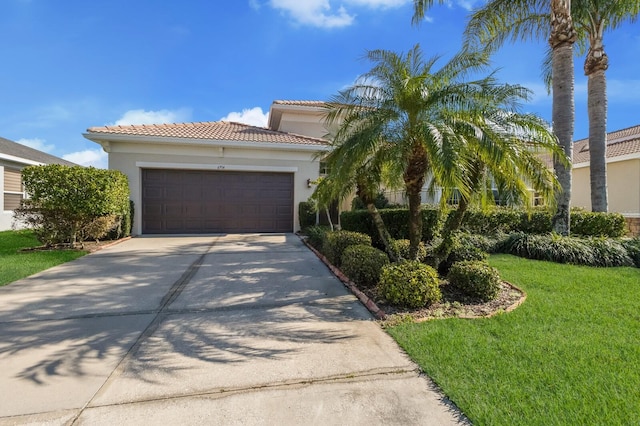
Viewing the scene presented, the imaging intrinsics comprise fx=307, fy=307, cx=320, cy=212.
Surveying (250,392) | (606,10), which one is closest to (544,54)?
(606,10)

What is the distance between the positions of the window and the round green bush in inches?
679

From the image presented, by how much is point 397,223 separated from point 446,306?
529 centimetres

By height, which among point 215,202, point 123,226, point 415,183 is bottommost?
point 123,226

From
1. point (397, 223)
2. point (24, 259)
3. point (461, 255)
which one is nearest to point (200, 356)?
point (461, 255)

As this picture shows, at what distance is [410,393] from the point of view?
2.70 metres

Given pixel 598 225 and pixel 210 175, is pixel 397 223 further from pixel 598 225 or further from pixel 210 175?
pixel 210 175

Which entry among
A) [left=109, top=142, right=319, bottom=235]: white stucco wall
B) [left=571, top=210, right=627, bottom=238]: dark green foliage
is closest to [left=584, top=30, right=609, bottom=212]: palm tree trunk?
[left=571, top=210, right=627, bottom=238]: dark green foliage

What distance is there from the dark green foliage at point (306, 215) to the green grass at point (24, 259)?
24.0 feet

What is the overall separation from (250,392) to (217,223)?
1071cm

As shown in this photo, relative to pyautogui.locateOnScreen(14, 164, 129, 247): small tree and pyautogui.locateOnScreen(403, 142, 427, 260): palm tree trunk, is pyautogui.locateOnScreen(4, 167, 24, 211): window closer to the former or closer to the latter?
pyautogui.locateOnScreen(14, 164, 129, 247): small tree

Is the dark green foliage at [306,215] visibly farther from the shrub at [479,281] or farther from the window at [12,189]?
the window at [12,189]

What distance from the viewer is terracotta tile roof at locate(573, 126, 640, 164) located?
1555cm

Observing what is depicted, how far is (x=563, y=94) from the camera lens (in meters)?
9.16

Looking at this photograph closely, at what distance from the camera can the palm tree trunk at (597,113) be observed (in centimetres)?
1097
